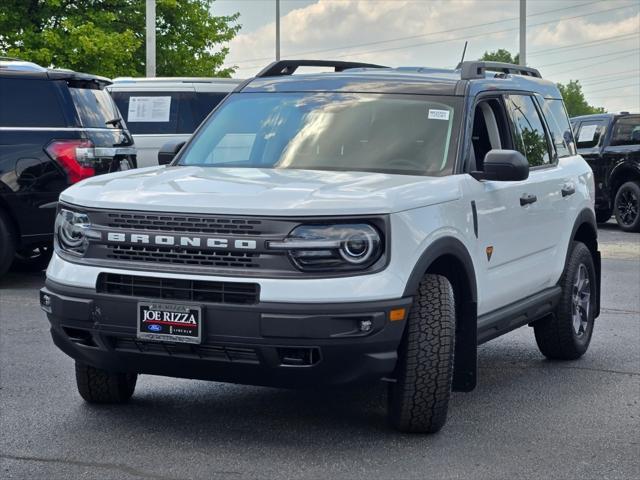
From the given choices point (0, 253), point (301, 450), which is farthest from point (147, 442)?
point (0, 253)

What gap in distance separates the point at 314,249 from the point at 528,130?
2727 mm

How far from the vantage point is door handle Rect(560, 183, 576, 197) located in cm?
748

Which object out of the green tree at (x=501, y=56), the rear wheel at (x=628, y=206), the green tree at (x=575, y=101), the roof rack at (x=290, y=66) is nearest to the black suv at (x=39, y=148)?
the roof rack at (x=290, y=66)

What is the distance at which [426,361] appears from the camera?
17.6ft

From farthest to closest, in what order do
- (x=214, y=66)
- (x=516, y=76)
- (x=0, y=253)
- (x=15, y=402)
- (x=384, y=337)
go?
(x=214, y=66)
(x=0, y=253)
(x=516, y=76)
(x=15, y=402)
(x=384, y=337)

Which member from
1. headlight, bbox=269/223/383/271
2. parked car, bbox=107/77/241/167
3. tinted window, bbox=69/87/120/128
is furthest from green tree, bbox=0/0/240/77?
headlight, bbox=269/223/383/271

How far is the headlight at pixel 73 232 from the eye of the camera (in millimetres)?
5508

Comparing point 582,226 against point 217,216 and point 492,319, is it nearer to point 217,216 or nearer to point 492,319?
point 492,319

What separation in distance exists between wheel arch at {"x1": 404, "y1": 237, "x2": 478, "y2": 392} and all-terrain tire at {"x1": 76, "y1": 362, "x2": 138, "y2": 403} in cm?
169

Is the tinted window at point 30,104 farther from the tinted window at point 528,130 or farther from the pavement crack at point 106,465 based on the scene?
the pavement crack at point 106,465

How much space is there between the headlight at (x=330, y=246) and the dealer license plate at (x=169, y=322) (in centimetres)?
46

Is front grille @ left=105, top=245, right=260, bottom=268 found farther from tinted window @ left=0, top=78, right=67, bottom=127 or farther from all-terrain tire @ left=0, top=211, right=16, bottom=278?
tinted window @ left=0, top=78, right=67, bottom=127

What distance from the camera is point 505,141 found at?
274 inches

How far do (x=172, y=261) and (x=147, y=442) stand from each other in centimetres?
87
